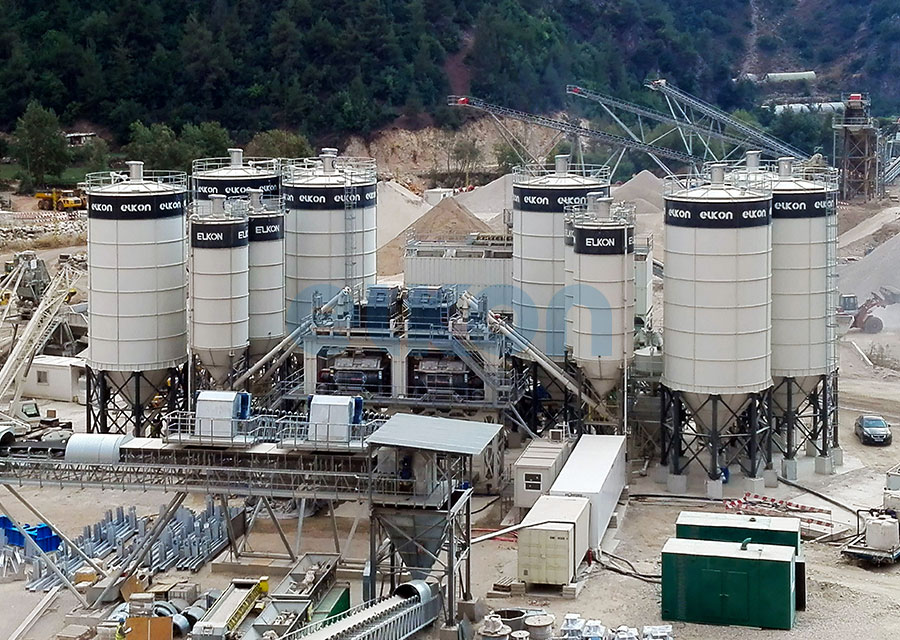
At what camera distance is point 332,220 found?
54812mm

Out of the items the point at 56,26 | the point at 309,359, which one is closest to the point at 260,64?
the point at 56,26

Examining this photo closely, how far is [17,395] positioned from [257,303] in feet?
37.2

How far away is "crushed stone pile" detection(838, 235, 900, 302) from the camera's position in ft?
259

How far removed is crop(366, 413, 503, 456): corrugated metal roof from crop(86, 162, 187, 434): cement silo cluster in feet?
47.4

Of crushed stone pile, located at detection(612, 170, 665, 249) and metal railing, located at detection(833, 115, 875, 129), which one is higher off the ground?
metal railing, located at detection(833, 115, 875, 129)

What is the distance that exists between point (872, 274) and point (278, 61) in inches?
2777

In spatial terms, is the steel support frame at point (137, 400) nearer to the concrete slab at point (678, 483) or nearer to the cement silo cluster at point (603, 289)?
the cement silo cluster at point (603, 289)

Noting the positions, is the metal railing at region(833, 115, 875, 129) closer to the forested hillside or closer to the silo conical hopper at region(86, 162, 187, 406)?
the forested hillside

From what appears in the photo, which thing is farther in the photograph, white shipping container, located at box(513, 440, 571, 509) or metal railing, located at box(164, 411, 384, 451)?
white shipping container, located at box(513, 440, 571, 509)

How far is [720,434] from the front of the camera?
157ft

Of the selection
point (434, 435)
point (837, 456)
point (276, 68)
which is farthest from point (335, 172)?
point (276, 68)

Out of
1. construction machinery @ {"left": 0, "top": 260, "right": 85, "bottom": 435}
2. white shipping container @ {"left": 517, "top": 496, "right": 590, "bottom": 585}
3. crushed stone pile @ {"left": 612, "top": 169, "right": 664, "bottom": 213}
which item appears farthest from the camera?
crushed stone pile @ {"left": 612, "top": 169, "right": 664, "bottom": 213}

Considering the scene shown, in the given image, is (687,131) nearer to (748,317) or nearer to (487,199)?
(487,199)

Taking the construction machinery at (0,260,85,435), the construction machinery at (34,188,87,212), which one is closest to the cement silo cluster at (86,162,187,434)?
the construction machinery at (0,260,85,435)
